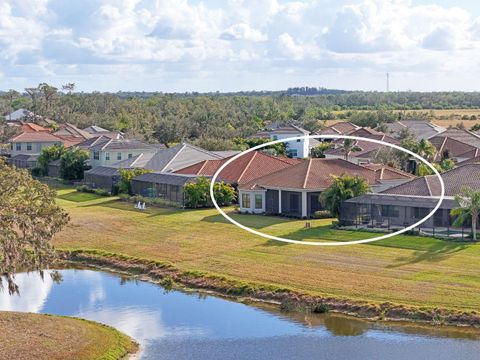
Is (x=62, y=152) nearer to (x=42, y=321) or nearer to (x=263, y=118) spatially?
(x=42, y=321)

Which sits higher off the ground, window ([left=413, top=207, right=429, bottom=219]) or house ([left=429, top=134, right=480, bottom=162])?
house ([left=429, top=134, right=480, bottom=162])

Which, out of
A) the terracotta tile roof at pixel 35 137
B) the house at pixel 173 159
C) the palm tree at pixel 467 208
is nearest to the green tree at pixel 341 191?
the palm tree at pixel 467 208

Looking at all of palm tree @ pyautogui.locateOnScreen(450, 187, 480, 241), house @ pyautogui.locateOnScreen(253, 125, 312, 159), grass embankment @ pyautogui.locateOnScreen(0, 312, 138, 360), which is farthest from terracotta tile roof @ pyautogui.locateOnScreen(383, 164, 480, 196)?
house @ pyautogui.locateOnScreen(253, 125, 312, 159)

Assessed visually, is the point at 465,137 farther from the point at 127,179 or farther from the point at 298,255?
the point at 298,255

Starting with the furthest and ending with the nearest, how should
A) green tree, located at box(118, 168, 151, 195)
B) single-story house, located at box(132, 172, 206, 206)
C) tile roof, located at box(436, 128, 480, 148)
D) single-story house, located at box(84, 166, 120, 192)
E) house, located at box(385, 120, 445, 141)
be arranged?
house, located at box(385, 120, 445, 141), tile roof, located at box(436, 128, 480, 148), single-story house, located at box(84, 166, 120, 192), green tree, located at box(118, 168, 151, 195), single-story house, located at box(132, 172, 206, 206)

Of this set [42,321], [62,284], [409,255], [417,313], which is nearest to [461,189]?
[409,255]

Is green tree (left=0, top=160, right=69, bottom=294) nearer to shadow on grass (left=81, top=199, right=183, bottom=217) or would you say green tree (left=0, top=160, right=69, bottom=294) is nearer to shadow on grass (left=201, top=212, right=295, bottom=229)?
shadow on grass (left=201, top=212, right=295, bottom=229)

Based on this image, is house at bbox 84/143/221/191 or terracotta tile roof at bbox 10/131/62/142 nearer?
house at bbox 84/143/221/191
